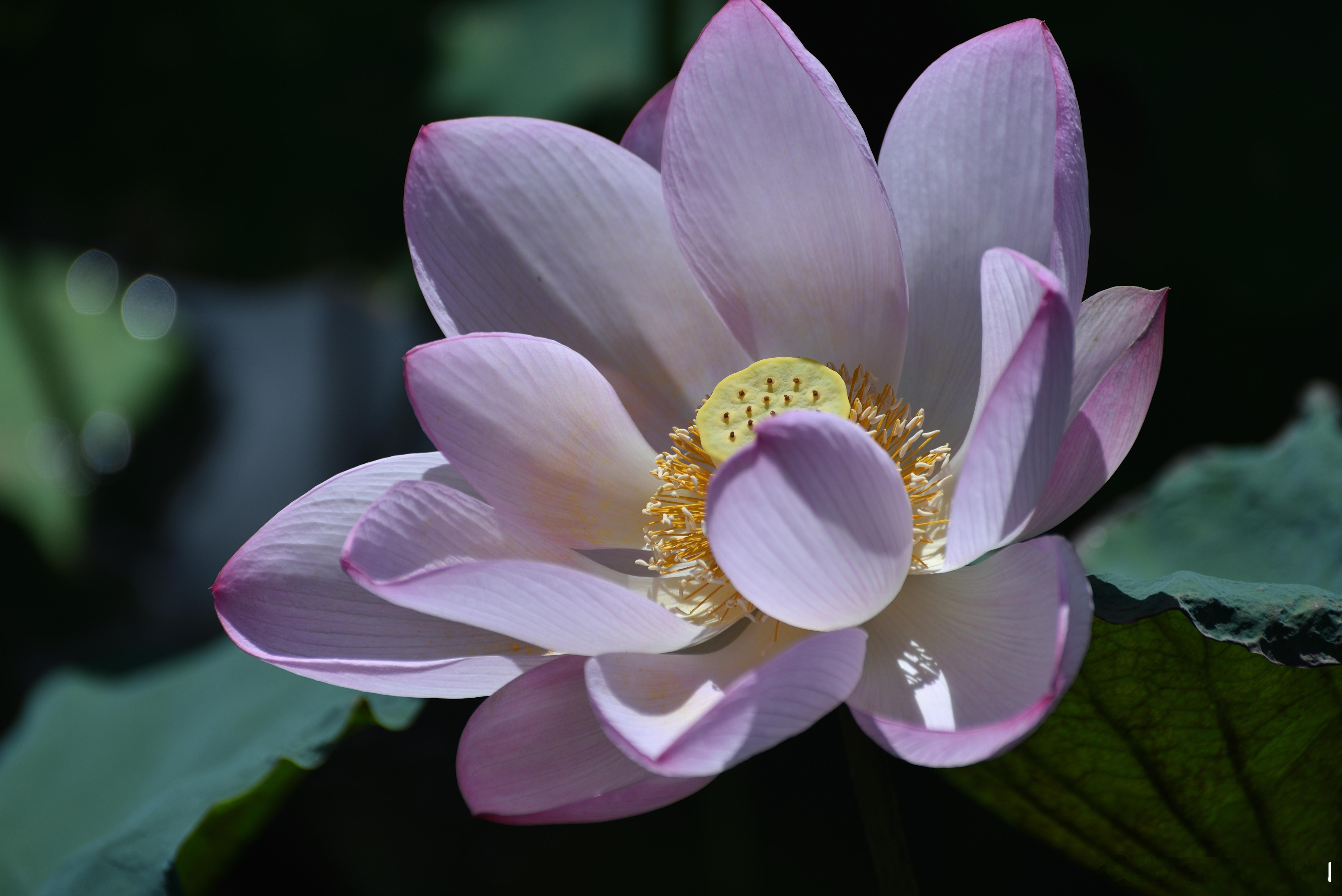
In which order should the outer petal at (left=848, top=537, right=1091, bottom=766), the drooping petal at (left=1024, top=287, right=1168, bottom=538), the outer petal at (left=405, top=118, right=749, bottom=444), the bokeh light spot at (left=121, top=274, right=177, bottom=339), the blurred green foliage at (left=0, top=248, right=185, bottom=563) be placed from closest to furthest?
1. the outer petal at (left=848, top=537, right=1091, bottom=766)
2. the drooping petal at (left=1024, top=287, right=1168, bottom=538)
3. the outer petal at (left=405, top=118, right=749, bottom=444)
4. the blurred green foliage at (left=0, top=248, right=185, bottom=563)
5. the bokeh light spot at (left=121, top=274, right=177, bottom=339)

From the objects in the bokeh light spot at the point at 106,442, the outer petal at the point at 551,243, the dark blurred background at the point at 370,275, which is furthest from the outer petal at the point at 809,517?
the bokeh light spot at the point at 106,442

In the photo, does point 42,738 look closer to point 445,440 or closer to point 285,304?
point 445,440

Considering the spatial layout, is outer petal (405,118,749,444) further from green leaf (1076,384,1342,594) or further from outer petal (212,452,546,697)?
green leaf (1076,384,1342,594)

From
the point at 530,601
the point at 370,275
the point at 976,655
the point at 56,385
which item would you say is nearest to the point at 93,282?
the point at 56,385

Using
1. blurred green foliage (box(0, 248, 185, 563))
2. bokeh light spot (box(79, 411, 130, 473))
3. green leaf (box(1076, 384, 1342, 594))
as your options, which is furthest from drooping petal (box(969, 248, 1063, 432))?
bokeh light spot (box(79, 411, 130, 473))

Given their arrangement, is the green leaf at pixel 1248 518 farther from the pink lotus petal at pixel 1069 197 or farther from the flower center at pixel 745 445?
the pink lotus petal at pixel 1069 197

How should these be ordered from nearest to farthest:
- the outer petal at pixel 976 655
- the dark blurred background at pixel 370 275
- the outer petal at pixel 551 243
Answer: the outer petal at pixel 976 655, the outer petal at pixel 551 243, the dark blurred background at pixel 370 275
